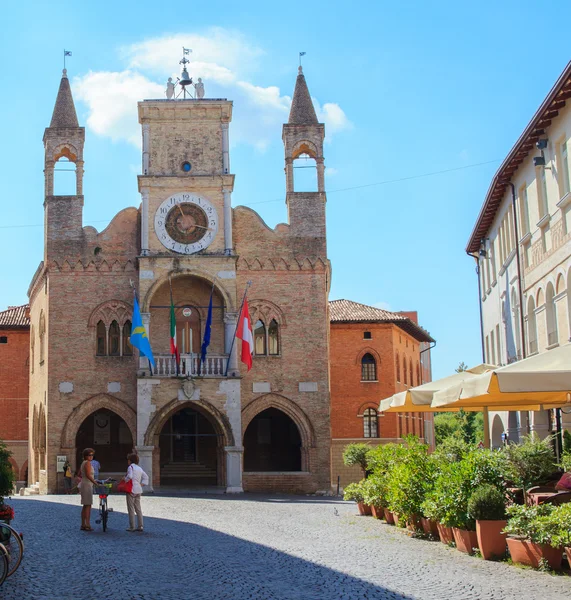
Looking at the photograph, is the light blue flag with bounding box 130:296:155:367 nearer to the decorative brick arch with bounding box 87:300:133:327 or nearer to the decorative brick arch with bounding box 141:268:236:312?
the decorative brick arch with bounding box 141:268:236:312

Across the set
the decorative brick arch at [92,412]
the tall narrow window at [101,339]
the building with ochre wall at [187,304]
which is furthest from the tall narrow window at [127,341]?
the decorative brick arch at [92,412]

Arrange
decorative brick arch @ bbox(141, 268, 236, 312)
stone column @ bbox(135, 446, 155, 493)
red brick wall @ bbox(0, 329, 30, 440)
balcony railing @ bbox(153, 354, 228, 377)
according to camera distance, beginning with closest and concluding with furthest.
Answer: stone column @ bbox(135, 446, 155, 493) < balcony railing @ bbox(153, 354, 228, 377) < decorative brick arch @ bbox(141, 268, 236, 312) < red brick wall @ bbox(0, 329, 30, 440)

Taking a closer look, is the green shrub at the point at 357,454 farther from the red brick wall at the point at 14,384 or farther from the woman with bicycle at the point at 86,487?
the red brick wall at the point at 14,384

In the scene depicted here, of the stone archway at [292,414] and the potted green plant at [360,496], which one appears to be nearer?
the potted green plant at [360,496]

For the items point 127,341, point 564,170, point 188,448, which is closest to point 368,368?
point 188,448

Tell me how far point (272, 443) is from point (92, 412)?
26.0 ft

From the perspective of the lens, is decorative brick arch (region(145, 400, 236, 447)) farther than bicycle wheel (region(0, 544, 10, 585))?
Yes

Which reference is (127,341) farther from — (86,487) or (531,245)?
(86,487)

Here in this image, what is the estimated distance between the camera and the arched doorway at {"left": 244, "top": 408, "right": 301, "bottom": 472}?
125 ft

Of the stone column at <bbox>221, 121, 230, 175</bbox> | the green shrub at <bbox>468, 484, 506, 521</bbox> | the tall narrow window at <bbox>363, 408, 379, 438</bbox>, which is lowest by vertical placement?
the green shrub at <bbox>468, 484, 506, 521</bbox>

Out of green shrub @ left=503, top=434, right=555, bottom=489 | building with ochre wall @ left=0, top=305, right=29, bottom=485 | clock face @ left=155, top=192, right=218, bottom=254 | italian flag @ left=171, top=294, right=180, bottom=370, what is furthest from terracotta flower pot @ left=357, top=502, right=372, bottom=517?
building with ochre wall @ left=0, top=305, right=29, bottom=485

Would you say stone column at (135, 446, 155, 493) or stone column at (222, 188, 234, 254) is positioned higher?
stone column at (222, 188, 234, 254)

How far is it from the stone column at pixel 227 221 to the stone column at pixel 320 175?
3.61 meters

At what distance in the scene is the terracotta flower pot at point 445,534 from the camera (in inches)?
541
